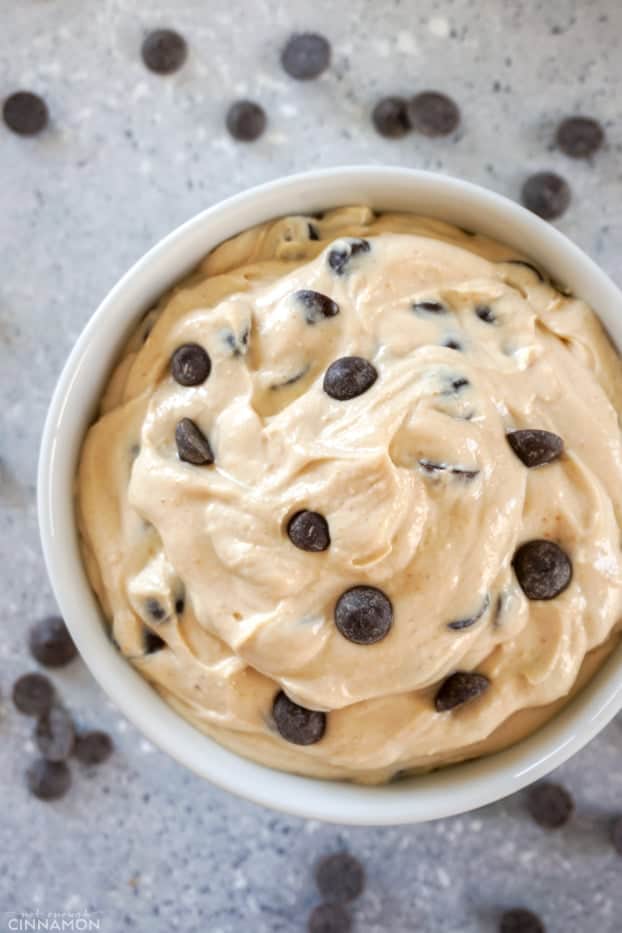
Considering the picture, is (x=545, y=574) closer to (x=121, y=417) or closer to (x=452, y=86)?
(x=121, y=417)

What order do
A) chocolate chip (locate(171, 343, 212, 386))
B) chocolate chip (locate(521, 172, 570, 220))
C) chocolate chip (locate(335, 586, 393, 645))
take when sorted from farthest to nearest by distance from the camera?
chocolate chip (locate(521, 172, 570, 220)) → chocolate chip (locate(171, 343, 212, 386)) → chocolate chip (locate(335, 586, 393, 645))

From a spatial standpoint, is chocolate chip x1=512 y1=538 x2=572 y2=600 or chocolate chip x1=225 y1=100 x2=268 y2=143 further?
chocolate chip x1=225 y1=100 x2=268 y2=143

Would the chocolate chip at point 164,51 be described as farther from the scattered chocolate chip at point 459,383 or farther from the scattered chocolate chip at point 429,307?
the scattered chocolate chip at point 459,383

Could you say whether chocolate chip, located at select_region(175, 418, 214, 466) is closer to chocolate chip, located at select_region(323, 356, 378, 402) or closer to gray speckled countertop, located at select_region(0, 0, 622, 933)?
chocolate chip, located at select_region(323, 356, 378, 402)

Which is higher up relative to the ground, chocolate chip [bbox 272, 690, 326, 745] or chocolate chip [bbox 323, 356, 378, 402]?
chocolate chip [bbox 323, 356, 378, 402]

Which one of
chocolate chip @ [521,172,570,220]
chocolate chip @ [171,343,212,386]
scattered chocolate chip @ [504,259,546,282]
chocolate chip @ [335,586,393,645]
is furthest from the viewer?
chocolate chip @ [521,172,570,220]

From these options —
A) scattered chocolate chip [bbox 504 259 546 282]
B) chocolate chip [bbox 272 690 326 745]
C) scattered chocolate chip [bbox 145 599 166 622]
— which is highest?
scattered chocolate chip [bbox 504 259 546 282]

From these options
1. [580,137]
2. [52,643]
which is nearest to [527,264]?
[580,137]

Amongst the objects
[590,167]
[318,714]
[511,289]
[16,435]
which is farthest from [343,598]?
[590,167]

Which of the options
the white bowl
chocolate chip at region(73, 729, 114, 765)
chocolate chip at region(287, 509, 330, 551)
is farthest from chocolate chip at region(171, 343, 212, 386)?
chocolate chip at region(73, 729, 114, 765)

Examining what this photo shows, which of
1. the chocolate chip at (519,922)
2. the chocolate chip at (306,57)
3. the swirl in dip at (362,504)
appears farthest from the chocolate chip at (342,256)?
the chocolate chip at (519,922)
